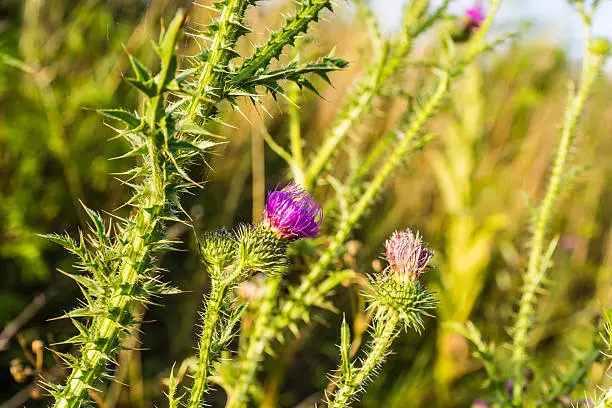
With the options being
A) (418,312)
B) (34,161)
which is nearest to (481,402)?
(418,312)

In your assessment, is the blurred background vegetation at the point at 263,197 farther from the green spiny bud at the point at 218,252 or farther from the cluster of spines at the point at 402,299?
the cluster of spines at the point at 402,299

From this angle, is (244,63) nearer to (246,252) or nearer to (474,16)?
(246,252)

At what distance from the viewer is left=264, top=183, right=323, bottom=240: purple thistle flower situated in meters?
0.98

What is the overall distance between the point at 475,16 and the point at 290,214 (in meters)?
1.68

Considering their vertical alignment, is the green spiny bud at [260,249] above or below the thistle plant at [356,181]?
above

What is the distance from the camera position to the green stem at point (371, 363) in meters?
0.86

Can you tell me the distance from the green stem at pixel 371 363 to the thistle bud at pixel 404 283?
2 centimetres

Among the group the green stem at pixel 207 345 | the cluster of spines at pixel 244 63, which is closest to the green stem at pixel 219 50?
the cluster of spines at pixel 244 63

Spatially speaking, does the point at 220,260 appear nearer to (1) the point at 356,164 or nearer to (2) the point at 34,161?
(1) the point at 356,164

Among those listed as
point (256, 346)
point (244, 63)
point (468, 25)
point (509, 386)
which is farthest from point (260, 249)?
point (468, 25)

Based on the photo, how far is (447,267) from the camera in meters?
3.72

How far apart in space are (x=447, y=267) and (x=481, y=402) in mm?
1756

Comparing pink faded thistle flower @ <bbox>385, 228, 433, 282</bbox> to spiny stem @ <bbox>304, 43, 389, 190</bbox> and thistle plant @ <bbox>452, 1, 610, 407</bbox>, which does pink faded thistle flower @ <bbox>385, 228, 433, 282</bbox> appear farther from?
spiny stem @ <bbox>304, 43, 389, 190</bbox>

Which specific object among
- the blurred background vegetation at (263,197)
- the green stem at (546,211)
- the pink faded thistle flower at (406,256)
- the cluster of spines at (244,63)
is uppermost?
the cluster of spines at (244,63)
